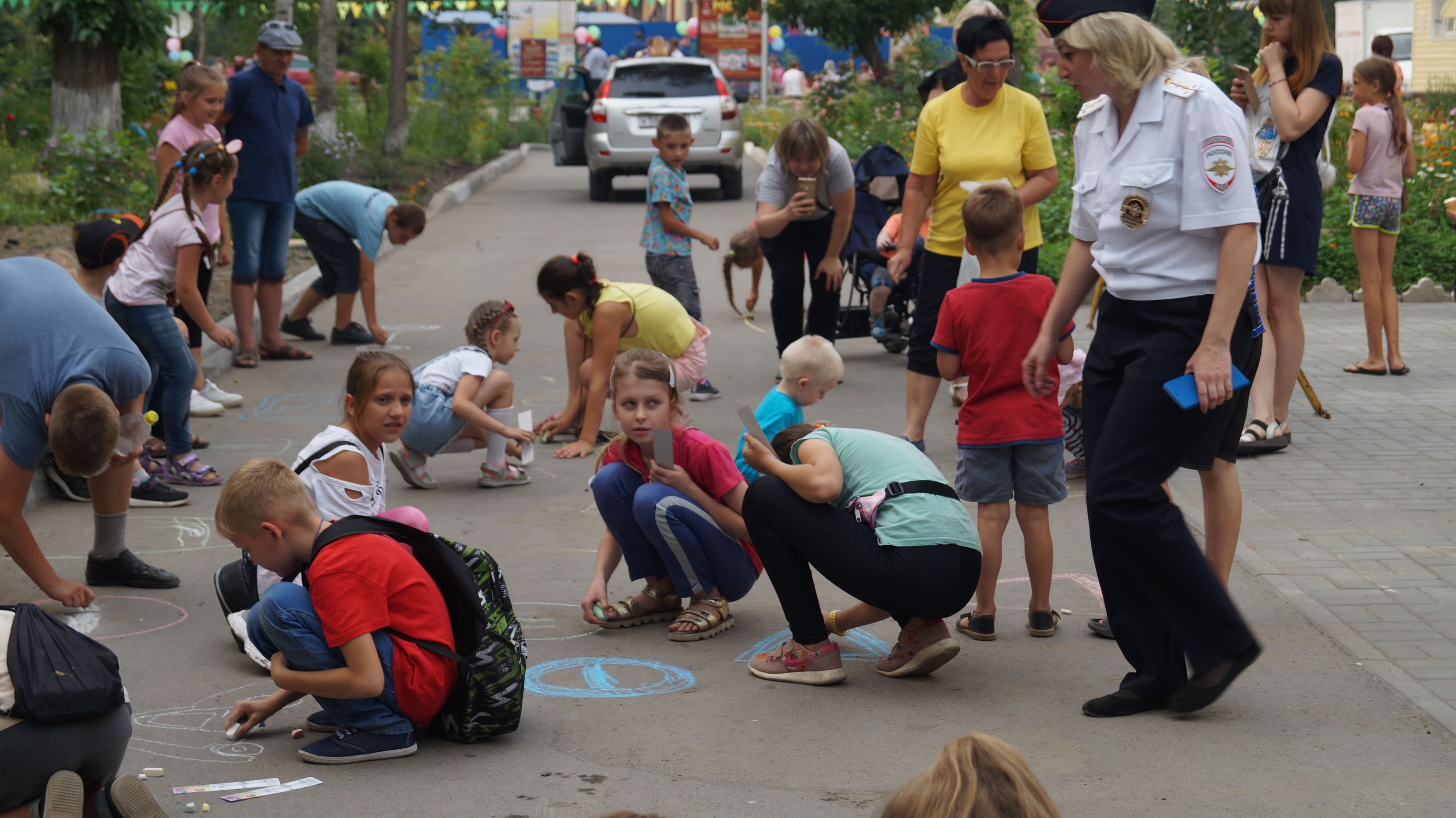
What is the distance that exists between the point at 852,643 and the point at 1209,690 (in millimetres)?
1193

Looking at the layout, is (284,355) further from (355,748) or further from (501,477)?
(355,748)

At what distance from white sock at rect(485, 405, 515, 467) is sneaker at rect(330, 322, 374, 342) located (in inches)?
140

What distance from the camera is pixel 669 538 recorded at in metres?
4.35

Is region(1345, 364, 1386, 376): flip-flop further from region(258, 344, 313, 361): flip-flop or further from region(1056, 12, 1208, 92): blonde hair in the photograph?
region(258, 344, 313, 361): flip-flop

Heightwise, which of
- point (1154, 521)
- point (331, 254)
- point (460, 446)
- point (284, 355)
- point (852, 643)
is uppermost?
point (331, 254)

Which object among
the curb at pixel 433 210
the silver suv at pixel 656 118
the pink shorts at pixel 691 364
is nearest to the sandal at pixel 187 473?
the curb at pixel 433 210

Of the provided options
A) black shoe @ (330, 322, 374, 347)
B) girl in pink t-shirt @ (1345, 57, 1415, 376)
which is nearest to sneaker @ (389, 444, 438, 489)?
black shoe @ (330, 322, 374, 347)

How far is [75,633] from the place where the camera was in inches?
116

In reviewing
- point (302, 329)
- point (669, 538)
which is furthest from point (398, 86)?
point (669, 538)

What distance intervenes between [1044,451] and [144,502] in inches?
151

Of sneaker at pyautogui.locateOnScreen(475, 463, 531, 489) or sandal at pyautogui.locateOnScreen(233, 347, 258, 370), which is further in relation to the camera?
sandal at pyautogui.locateOnScreen(233, 347, 258, 370)

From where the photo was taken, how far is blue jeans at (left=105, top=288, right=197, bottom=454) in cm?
621

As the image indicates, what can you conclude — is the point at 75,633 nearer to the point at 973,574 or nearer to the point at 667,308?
the point at 973,574

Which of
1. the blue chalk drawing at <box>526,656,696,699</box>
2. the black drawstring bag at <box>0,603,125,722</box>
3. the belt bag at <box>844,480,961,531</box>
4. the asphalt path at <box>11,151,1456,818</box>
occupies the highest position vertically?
the belt bag at <box>844,480,961,531</box>
